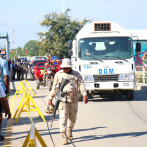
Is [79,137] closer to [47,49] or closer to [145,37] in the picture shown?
[145,37]

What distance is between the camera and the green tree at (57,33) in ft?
148

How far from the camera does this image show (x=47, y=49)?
46000 mm

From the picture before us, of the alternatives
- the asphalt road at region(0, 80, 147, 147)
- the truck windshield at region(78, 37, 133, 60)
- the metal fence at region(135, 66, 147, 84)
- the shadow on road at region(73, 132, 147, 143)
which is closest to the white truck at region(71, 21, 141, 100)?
the truck windshield at region(78, 37, 133, 60)

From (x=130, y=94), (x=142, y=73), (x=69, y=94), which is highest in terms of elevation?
(x=69, y=94)

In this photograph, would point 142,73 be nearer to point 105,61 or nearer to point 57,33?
point 105,61

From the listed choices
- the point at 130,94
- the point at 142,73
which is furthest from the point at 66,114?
the point at 142,73

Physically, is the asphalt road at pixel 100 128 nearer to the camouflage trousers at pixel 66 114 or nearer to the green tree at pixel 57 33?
the camouflage trousers at pixel 66 114

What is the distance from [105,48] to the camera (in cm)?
1599

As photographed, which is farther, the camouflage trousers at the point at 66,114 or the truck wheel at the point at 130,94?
the truck wheel at the point at 130,94

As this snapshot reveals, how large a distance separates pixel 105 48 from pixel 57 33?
1185 inches

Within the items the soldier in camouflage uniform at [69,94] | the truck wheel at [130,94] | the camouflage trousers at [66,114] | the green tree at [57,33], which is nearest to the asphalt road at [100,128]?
the camouflage trousers at [66,114]

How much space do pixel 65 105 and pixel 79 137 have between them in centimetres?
94

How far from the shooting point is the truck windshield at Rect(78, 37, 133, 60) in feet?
52.0

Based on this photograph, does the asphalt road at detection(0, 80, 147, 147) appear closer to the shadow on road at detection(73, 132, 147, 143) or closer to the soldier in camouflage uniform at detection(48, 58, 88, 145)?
the shadow on road at detection(73, 132, 147, 143)
